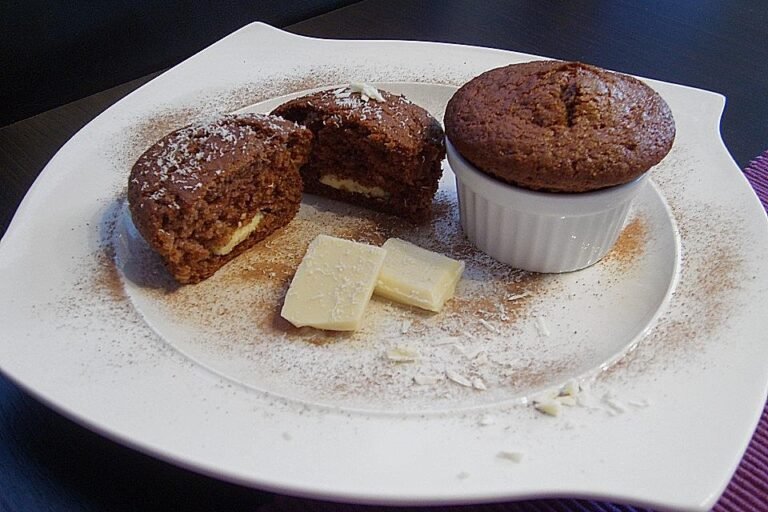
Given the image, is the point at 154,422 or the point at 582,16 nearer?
the point at 154,422

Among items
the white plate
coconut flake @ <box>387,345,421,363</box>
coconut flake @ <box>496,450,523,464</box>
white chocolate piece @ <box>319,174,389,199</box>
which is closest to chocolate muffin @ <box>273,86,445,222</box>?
white chocolate piece @ <box>319,174,389,199</box>

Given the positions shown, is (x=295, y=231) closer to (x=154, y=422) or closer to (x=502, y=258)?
(x=502, y=258)

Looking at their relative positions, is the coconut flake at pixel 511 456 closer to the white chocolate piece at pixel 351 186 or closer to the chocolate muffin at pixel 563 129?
the chocolate muffin at pixel 563 129

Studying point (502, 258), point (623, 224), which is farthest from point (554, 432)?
point (623, 224)

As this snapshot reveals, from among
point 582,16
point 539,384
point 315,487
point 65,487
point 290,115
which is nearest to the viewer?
point 315,487

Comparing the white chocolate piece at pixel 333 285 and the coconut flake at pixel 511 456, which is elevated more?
the coconut flake at pixel 511 456

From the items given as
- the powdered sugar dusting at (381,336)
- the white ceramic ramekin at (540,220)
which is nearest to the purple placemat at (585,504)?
the powdered sugar dusting at (381,336)

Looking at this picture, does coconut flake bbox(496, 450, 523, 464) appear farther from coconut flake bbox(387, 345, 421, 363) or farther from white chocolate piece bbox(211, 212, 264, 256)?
white chocolate piece bbox(211, 212, 264, 256)
